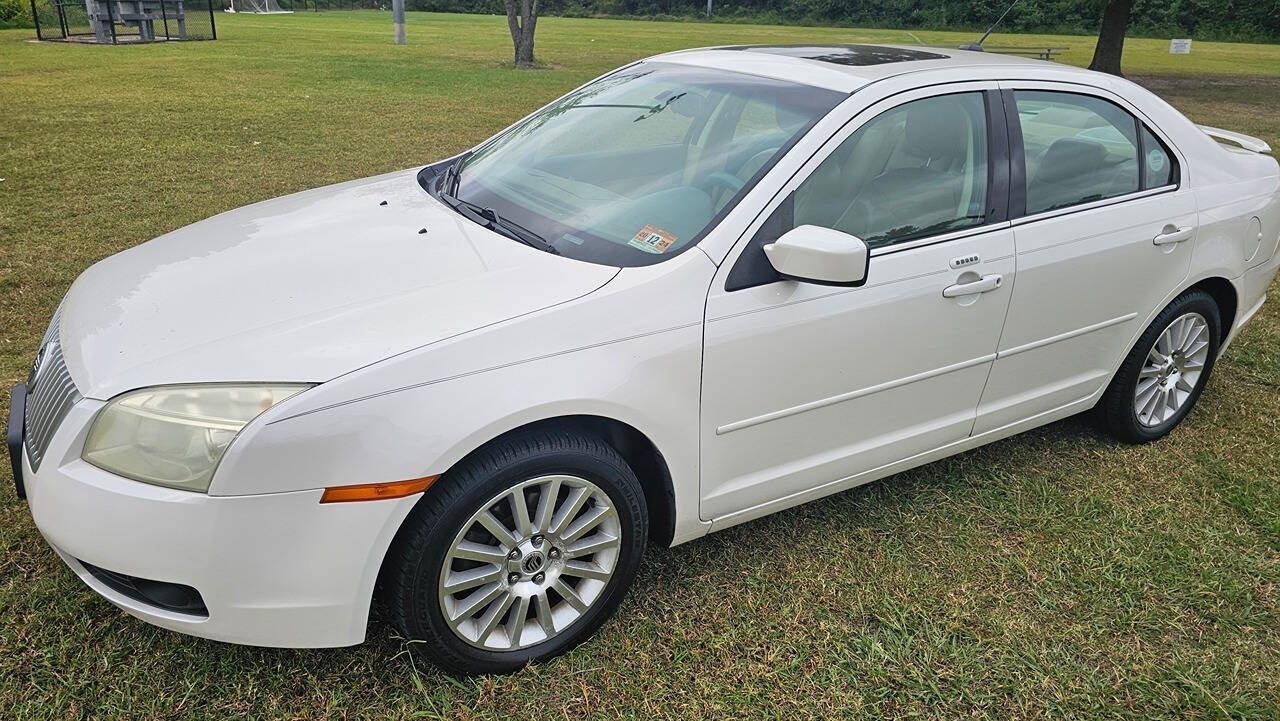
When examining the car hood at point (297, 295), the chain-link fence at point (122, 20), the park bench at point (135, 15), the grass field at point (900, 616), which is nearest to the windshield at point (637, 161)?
the car hood at point (297, 295)

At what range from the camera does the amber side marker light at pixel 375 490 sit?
2053mm

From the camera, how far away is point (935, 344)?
9.64 feet

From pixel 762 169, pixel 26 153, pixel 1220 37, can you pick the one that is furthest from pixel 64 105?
pixel 1220 37

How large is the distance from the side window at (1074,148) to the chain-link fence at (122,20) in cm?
2485

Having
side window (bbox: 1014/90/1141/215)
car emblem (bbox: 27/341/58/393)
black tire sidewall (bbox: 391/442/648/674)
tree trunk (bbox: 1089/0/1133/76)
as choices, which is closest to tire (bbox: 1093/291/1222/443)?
side window (bbox: 1014/90/1141/215)

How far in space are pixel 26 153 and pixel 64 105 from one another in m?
3.67

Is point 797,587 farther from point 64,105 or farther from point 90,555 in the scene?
point 64,105

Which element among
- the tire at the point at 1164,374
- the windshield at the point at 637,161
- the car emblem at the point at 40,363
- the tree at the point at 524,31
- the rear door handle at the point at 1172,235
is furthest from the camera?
the tree at the point at 524,31

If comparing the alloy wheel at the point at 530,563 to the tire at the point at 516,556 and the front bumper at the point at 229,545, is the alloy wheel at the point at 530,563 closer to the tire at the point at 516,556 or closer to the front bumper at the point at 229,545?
the tire at the point at 516,556

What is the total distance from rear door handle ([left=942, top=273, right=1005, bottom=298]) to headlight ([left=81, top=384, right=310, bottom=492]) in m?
1.98

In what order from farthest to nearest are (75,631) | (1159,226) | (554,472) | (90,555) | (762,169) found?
(1159,226) < (762,169) < (75,631) < (554,472) < (90,555)

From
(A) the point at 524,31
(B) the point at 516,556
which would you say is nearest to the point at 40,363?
(B) the point at 516,556

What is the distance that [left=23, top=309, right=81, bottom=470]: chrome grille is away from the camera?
7.31 ft

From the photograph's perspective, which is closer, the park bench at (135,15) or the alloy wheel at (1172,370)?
the alloy wheel at (1172,370)
